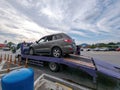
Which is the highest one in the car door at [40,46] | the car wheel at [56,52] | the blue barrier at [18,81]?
the car door at [40,46]

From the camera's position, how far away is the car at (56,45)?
7.13 meters

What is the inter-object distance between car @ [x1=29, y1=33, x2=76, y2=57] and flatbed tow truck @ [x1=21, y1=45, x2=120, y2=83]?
1.34 ft

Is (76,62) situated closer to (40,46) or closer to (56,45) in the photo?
(56,45)

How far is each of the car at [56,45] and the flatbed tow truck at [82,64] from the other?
0.41m

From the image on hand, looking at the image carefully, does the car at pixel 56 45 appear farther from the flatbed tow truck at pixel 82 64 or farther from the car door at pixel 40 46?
the flatbed tow truck at pixel 82 64

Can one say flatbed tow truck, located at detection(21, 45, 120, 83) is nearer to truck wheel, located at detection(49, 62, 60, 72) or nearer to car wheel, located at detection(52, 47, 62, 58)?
truck wheel, located at detection(49, 62, 60, 72)

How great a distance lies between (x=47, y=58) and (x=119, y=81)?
13.7 ft

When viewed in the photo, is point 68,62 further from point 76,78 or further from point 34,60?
point 34,60

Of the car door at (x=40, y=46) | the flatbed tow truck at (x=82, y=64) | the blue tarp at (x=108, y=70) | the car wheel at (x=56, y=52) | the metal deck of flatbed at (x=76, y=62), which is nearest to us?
the blue tarp at (x=108, y=70)

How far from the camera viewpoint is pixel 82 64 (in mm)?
5738

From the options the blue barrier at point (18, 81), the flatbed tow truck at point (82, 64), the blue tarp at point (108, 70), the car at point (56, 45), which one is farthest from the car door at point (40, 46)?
the blue barrier at point (18, 81)

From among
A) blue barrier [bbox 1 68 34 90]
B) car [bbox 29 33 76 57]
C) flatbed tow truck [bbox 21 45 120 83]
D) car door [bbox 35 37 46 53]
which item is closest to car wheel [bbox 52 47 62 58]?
car [bbox 29 33 76 57]

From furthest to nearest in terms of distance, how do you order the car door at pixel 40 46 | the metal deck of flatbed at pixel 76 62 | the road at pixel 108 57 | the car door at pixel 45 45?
1. the road at pixel 108 57
2. the car door at pixel 40 46
3. the car door at pixel 45 45
4. the metal deck of flatbed at pixel 76 62

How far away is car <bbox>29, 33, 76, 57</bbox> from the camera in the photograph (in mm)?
7129
